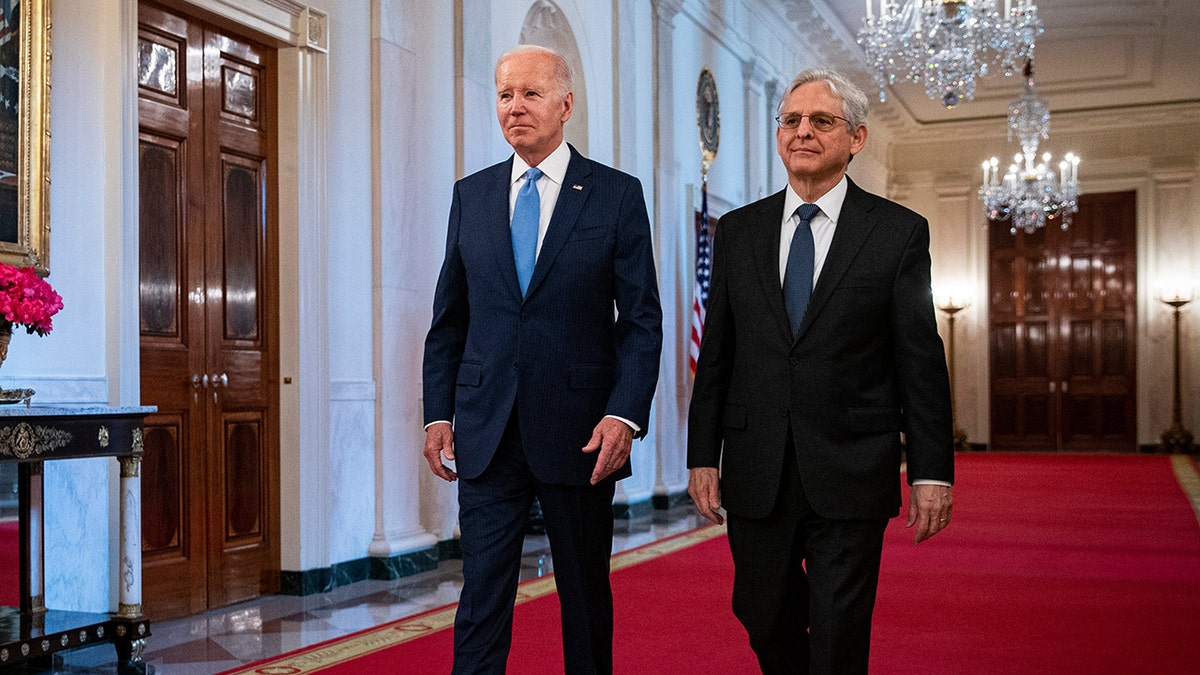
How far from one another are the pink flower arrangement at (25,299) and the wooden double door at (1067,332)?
17.0 metres

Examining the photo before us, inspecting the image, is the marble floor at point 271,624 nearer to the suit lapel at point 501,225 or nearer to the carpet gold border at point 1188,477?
the suit lapel at point 501,225

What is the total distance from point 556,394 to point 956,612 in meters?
3.26

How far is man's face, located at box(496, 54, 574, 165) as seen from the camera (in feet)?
9.10

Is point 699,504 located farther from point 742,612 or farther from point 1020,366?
point 1020,366

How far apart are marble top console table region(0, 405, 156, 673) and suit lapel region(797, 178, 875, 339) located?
105 inches

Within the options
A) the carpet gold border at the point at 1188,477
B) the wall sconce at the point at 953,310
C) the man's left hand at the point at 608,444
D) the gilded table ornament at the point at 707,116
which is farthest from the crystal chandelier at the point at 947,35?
the wall sconce at the point at 953,310

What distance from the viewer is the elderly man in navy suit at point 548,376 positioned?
2762 mm

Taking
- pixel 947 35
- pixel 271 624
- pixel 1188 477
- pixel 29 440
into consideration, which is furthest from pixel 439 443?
pixel 1188 477

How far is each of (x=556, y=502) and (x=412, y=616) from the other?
2.81 metres

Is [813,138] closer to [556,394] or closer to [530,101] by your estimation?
[530,101]

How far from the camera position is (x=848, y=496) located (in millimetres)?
2566

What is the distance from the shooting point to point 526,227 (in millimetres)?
2902

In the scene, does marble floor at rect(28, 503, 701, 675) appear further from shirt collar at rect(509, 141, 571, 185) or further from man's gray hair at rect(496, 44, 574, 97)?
man's gray hair at rect(496, 44, 574, 97)

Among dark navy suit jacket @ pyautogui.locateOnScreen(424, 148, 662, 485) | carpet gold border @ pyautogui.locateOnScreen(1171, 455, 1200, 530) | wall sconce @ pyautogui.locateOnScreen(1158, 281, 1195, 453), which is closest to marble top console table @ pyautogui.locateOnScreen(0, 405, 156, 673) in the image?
dark navy suit jacket @ pyautogui.locateOnScreen(424, 148, 662, 485)
